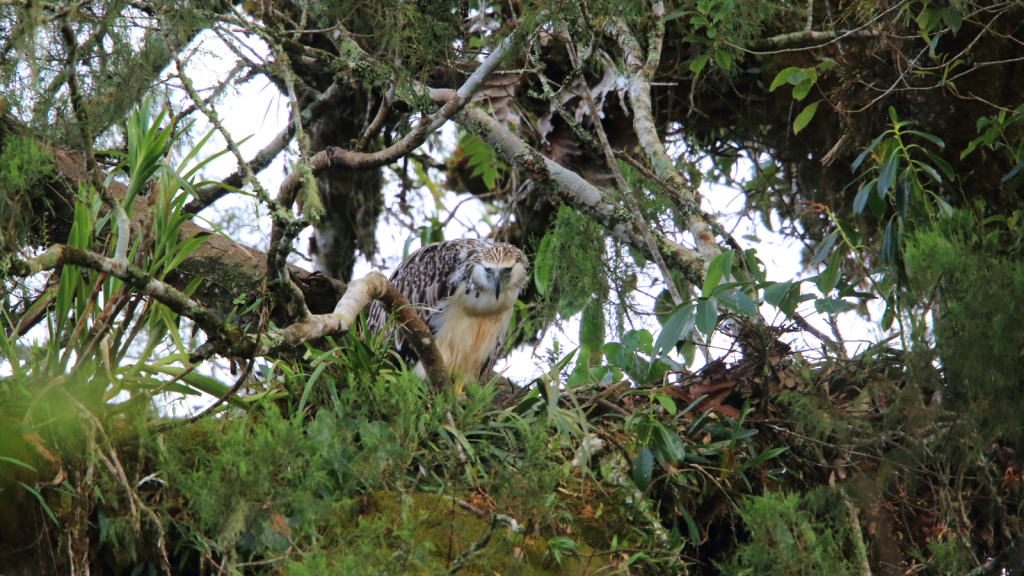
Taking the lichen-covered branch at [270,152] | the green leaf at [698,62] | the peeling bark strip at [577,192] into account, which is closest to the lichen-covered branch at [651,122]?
the peeling bark strip at [577,192]

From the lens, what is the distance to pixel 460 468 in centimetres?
268

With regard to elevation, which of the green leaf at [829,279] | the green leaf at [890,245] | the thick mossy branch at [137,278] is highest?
the green leaf at [890,245]

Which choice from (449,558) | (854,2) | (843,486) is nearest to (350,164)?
(449,558)

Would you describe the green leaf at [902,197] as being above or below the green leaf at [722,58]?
below

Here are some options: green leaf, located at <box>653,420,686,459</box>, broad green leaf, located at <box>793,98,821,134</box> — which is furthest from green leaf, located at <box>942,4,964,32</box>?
green leaf, located at <box>653,420,686,459</box>

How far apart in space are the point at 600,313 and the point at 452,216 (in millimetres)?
2019

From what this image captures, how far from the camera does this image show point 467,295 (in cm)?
464

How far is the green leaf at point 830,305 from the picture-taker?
2.82 meters

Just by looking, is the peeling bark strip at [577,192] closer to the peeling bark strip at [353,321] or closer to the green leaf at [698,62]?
the green leaf at [698,62]

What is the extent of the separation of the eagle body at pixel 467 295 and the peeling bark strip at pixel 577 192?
86 centimetres

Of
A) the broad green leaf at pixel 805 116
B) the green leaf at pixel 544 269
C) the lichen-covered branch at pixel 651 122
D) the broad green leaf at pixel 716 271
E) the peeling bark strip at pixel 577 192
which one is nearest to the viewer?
the broad green leaf at pixel 716 271

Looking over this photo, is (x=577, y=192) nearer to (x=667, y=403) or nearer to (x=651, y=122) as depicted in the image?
(x=651, y=122)

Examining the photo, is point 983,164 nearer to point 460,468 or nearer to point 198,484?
point 460,468

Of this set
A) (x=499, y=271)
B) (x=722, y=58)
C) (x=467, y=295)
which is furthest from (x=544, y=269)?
(x=722, y=58)
